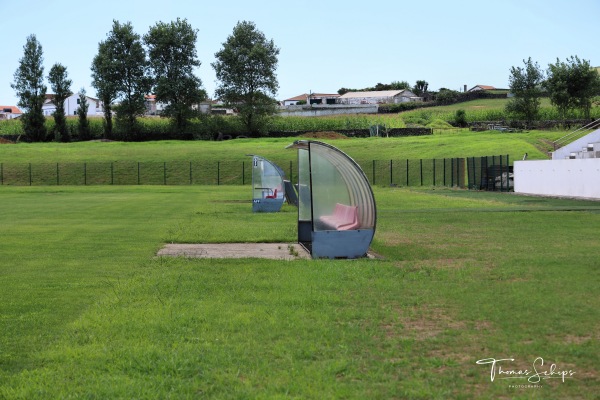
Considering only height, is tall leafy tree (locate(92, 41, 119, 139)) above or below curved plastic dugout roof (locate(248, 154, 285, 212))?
above

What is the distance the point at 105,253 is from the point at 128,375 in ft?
34.5

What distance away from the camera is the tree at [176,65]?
356 feet

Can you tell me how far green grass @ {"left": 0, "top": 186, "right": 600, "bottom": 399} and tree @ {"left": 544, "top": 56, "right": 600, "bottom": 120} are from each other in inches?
3072

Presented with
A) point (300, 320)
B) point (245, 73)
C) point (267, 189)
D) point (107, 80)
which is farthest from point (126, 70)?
point (300, 320)

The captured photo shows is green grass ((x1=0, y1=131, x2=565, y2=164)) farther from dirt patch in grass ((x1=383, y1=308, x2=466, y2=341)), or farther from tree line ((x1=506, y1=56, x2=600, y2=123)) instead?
dirt patch in grass ((x1=383, y1=308, x2=466, y2=341))

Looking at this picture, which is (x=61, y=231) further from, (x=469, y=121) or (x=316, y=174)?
(x=469, y=121)

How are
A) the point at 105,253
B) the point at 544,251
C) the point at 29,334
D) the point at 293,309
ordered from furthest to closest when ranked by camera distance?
the point at 105,253, the point at 544,251, the point at 293,309, the point at 29,334

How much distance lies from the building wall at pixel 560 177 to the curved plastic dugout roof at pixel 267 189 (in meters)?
15.4

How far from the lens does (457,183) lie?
59188mm

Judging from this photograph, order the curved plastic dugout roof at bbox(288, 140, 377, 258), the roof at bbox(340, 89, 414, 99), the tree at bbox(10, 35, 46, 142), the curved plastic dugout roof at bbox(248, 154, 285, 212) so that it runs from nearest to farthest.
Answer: the curved plastic dugout roof at bbox(288, 140, 377, 258) → the curved plastic dugout roof at bbox(248, 154, 285, 212) → the tree at bbox(10, 35, 46, 142) → the roof at bbox(340, 89, 414, 99)

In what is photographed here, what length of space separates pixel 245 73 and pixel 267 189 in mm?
81830

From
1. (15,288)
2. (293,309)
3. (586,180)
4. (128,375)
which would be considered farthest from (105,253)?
(586,180)

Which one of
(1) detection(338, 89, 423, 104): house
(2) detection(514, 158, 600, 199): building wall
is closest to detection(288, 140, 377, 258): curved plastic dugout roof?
(2) detection(514, 158, 600, 199): building wall

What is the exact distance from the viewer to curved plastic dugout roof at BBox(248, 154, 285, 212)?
31547mm
